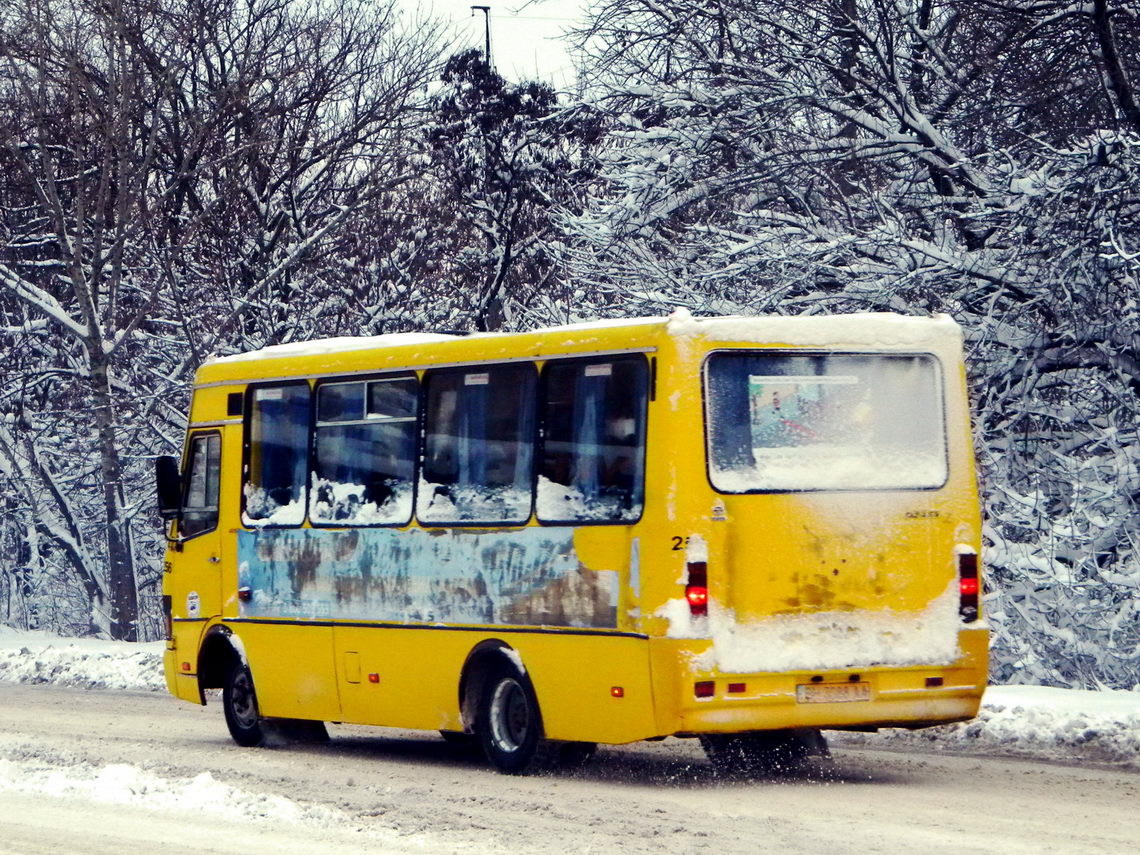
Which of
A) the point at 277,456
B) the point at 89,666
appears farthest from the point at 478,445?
the point at 89,666

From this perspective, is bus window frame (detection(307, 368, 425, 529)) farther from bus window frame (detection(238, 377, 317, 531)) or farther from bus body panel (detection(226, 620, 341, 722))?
bus body panel (detection(226, 620, 341, 722))

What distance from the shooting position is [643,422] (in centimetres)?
1080

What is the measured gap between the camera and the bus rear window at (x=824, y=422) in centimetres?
1080

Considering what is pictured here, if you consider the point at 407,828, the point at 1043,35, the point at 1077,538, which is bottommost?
the point at 407,828

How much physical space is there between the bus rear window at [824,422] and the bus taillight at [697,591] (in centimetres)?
47

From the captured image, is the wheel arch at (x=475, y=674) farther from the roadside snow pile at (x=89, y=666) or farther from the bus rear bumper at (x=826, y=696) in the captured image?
the roadside snow pile at (x=89, y=666)

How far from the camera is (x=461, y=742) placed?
14.0 meters

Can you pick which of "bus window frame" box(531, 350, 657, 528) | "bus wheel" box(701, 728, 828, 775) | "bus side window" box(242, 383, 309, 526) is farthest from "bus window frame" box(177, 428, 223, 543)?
"bus wheel" box(701, 728, 828, 775)

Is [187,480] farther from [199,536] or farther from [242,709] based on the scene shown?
[242,709]

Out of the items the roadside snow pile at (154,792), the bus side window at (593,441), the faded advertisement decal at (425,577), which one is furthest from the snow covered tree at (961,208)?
the roadside snow pile at (154,792)

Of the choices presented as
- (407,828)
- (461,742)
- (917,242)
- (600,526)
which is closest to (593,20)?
(917,242)

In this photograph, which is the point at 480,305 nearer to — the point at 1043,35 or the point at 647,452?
the point at 1043,35

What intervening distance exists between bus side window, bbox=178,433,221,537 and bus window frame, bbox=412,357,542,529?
8.55 ft

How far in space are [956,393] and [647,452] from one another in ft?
6.34
